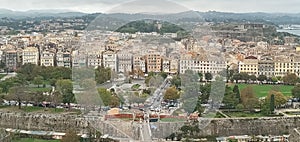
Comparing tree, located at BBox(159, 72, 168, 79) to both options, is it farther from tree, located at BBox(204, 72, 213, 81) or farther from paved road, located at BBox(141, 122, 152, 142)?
paved road, located at BBox(141, 122, 152, 142)

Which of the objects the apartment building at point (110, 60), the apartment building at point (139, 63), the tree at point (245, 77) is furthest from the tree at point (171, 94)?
the tree at point (245, 77)

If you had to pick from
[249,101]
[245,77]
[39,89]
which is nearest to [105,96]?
[249,101]

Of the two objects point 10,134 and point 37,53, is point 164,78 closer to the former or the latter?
point 10,134

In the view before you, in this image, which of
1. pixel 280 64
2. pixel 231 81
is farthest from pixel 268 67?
pixel 231 81

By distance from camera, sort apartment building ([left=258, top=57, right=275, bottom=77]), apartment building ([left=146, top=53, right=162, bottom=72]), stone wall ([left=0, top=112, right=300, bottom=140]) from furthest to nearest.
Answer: apartment building ([left=258, top=57, right=275, bottom=77]), apartment building ([left=146, top=53, right=162, bottom=72]), stone wall ([left=0, top=112, right=300, bottom=140])

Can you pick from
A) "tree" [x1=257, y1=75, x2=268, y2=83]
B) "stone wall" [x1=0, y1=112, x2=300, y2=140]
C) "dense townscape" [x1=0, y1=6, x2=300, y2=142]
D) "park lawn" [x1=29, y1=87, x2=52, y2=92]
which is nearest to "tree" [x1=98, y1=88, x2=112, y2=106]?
"dense townscape" [x1=0, y1=6, x2=300, y2=142]

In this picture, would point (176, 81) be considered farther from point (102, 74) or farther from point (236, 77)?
point (236, 77)

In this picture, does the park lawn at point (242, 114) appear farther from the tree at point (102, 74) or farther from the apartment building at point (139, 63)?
the tree at point (102, 74)
